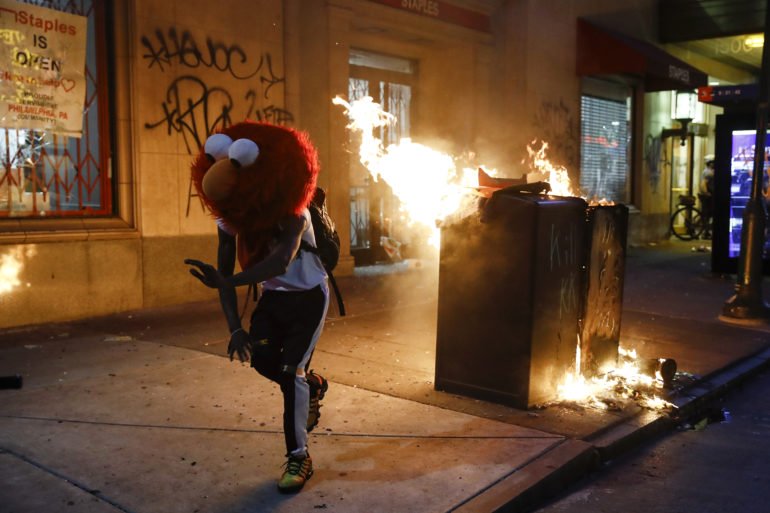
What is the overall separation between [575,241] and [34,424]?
11.7 ft

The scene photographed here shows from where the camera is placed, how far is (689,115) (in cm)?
1761

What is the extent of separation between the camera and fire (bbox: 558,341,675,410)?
5.11m

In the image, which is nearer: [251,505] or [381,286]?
[251,505]

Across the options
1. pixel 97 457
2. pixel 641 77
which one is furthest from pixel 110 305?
pixel 641 77

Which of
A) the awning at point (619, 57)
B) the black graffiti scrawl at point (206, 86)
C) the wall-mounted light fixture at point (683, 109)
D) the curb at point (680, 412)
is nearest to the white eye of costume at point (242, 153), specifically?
the curb at point (680, 412)

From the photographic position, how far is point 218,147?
3.45 metres

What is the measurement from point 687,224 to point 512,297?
557 inches

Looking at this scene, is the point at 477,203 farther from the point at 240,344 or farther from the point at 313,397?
the point at 240,344

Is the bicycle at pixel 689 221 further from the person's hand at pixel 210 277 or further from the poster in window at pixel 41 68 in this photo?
the person's hand at pixel 210 277

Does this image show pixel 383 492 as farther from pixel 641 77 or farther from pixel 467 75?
pixel 641 77

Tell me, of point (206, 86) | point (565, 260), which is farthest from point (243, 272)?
point (206, 86)

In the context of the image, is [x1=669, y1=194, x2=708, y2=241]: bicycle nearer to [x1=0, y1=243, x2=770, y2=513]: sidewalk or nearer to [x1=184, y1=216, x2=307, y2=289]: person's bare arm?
[x1=0, y1=243, x2=770, y2=513]: sidewalk

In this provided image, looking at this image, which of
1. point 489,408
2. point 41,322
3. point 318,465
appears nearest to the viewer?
point 318,465

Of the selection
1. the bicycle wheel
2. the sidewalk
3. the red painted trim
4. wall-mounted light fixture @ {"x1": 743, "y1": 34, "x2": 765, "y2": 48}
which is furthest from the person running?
wall-mounted light fixture @ {"x1": 743, "y1": 34, "x2": 765, "y2": 48}
